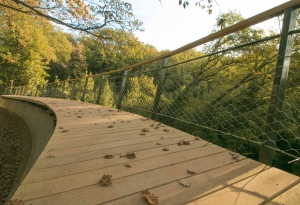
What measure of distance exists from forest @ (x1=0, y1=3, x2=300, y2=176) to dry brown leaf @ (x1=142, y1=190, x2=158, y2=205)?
2.75ft

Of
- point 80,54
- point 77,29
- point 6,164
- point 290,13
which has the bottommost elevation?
point 6,164

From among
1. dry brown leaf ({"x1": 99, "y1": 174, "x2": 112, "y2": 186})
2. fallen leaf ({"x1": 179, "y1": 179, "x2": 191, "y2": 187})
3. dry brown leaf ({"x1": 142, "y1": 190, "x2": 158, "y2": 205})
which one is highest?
fallen leaf ({"x1": 179, "y1": 179, "x2": 191, "y2": 187})

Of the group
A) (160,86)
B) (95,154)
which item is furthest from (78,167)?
(160,86)

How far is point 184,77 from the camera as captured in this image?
6.82 m

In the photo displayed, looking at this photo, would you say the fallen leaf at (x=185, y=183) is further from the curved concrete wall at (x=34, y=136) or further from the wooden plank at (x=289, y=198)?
the curved concrete wall at (x=34, y=136)

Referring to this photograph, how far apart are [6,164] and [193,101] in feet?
14.0

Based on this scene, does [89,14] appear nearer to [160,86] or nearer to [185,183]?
[160,86]

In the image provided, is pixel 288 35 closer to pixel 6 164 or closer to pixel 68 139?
pixel 68 139

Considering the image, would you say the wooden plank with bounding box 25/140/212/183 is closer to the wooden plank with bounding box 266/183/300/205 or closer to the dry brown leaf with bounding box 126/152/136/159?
the dry brown leaf with bounding box 126/152/136/159

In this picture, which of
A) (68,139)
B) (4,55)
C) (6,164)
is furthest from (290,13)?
(4,55)

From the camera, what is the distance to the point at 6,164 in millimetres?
3086

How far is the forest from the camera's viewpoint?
2.91 meters

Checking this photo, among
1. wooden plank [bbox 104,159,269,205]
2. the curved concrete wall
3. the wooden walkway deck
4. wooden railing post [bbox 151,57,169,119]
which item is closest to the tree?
the curved concrete wall

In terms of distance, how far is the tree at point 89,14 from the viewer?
4965 mm
